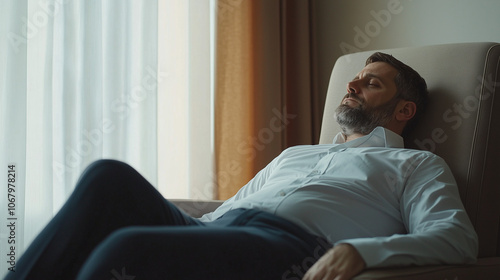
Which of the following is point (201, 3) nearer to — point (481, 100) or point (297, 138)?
point (297, 138)

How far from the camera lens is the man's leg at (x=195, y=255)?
96 centimetres

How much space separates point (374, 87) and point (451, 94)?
26cm

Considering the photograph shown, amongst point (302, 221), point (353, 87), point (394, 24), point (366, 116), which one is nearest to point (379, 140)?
point (366, 116)

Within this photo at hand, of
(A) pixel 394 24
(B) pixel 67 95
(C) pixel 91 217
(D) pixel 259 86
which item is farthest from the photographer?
(D) pixel 259 86

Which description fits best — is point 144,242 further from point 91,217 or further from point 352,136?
point 352,136

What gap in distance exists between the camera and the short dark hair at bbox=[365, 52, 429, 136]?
173 centimetres

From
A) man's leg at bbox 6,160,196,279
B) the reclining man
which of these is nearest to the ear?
the reclining man

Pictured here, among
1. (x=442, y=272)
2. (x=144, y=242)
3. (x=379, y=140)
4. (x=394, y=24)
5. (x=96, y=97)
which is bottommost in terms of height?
(x=442, y=272)

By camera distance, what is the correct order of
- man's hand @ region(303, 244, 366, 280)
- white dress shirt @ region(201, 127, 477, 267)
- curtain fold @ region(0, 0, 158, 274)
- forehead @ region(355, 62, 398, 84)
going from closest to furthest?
1. man's hand @ region(303, 244, 366, 280)
2. white dress shirt @ region(201, 127, 477, 267)
3. forehead @ region(355, 62, 398, 84)
4. curtain fold @ region(0, 0, 158, 274)

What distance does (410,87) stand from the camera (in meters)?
1.74

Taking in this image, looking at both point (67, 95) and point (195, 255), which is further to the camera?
point (67, 95)

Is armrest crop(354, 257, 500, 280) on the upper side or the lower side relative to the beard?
lower

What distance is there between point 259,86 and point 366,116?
115cm

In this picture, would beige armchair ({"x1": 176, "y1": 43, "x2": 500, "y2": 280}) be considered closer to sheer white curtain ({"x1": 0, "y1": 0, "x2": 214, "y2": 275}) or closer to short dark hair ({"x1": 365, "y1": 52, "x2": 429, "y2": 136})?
short dark hair ({"x1": 365, "y1": 52, "x2": 429, "y2": 136})
